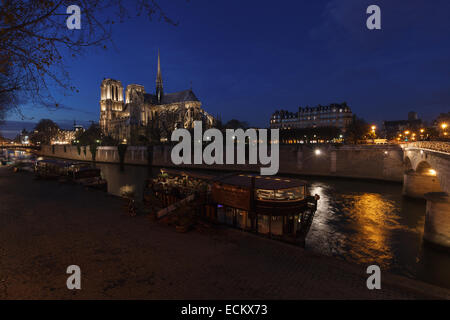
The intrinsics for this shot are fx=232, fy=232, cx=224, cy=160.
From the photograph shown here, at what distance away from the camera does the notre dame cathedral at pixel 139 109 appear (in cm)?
9275

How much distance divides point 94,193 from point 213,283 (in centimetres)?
1546

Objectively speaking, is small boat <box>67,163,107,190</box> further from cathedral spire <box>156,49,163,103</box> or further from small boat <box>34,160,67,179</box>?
cathedral spire <box>156,49,163,103</box>

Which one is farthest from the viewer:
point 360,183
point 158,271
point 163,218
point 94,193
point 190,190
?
point 360,183

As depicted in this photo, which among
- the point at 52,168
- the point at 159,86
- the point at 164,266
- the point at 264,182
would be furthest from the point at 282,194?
the point at 159,86

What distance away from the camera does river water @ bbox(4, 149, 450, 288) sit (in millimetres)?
12156

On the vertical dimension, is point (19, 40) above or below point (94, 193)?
above

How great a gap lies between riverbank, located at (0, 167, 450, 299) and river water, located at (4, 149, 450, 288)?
6.69m

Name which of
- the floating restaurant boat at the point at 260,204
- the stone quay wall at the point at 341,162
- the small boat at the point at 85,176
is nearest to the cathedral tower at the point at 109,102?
the stone quay wall at the point at 341,162

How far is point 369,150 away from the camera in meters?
39.2

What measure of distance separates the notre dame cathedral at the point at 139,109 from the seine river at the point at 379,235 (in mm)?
69187

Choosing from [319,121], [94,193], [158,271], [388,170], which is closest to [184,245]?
[158,271]

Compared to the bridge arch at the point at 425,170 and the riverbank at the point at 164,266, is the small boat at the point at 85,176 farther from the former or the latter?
the bridge arch at the point at 425,170

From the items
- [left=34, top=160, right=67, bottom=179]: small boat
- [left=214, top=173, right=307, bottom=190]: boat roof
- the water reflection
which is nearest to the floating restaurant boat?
[left=214, top=173, right=307, bottom=190]: boat roof
